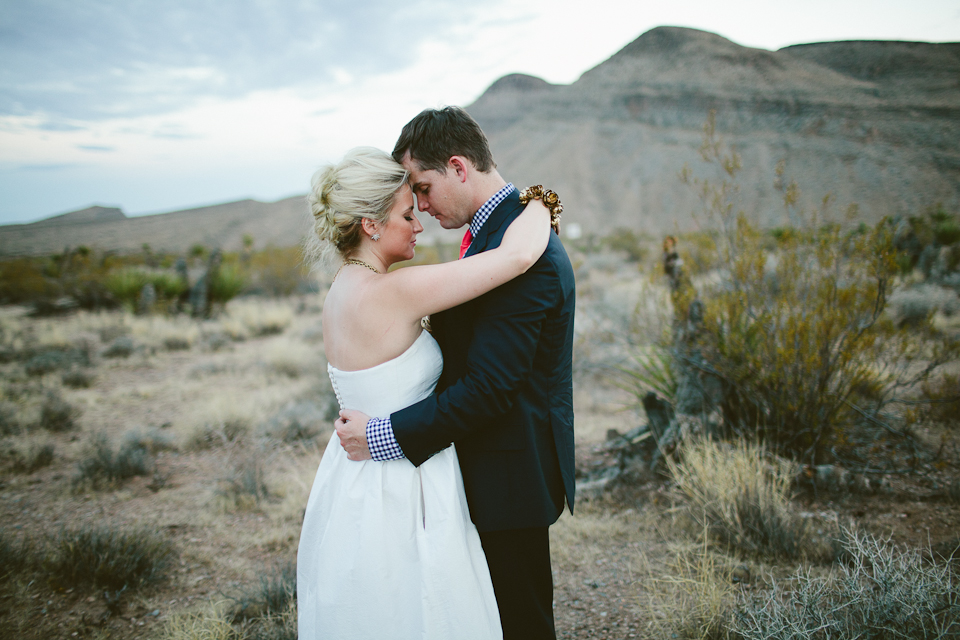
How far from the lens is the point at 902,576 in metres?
2.00

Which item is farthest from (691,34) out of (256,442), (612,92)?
(256,442)

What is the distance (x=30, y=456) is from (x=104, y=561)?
114 inches

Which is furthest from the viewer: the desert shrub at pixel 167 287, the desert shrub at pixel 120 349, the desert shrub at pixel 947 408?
the desert shrub at pixel 167 287

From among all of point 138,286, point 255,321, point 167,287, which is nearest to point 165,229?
point 138,286

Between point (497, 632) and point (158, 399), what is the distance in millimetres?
7357

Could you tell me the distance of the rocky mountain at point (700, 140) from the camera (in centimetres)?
3678

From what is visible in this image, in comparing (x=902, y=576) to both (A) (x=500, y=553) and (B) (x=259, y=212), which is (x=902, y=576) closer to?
(A) (x=500, y=553)

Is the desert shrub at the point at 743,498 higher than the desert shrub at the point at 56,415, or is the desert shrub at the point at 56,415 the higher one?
the desert shrub at the point at 56,415

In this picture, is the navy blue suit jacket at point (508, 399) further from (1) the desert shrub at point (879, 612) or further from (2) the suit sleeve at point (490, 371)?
(1) the desert shrub at point (879, 612)

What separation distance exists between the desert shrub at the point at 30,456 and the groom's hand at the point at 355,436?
204 inches

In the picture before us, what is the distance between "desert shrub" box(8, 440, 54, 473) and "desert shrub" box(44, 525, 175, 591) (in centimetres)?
221

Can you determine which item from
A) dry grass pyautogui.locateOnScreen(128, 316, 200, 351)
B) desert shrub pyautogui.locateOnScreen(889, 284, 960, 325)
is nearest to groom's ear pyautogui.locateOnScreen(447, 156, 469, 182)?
desert shrub pyautogui.locateOnScreen(889, 284, 960, 325)

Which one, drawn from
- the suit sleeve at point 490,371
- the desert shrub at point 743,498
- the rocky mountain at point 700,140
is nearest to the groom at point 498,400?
the suit sleeve at point 490,371

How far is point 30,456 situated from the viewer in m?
5.02
